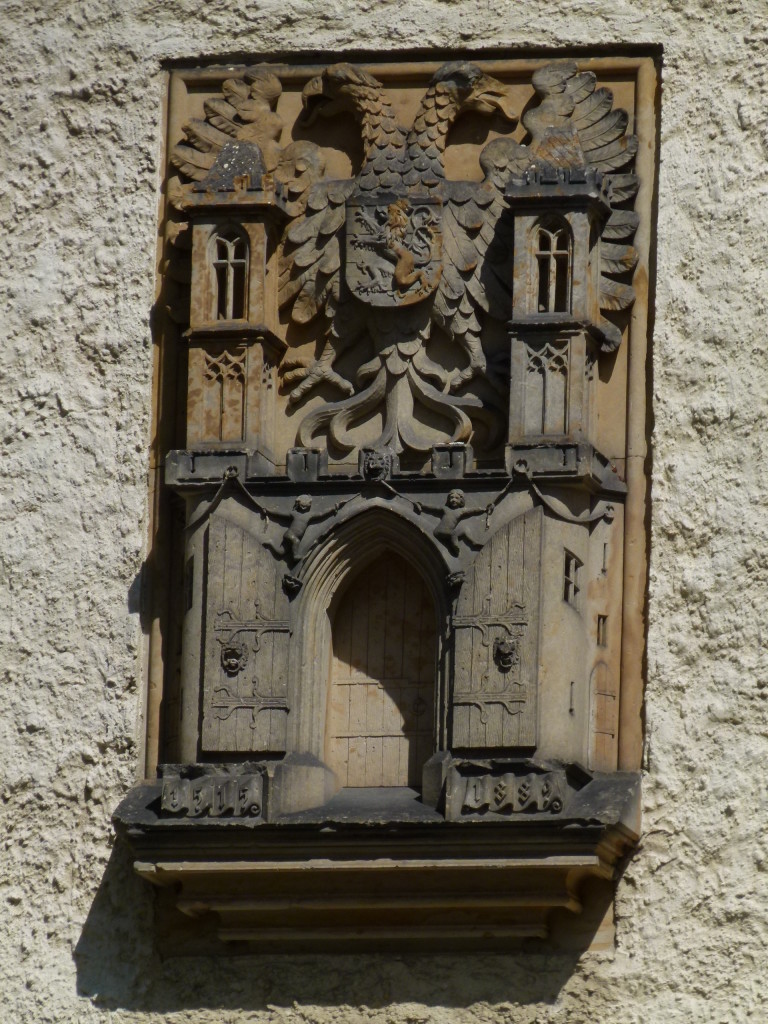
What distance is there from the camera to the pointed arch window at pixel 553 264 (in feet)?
38.7

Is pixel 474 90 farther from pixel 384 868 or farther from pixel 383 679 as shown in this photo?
pixel 384 868

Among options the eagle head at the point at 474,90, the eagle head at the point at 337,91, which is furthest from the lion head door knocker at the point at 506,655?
the eagle head at the point at 337,91

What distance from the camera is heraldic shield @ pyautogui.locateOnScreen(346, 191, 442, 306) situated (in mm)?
12078

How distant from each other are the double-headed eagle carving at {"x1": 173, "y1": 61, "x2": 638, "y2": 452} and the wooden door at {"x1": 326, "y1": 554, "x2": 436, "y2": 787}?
21.0 inches

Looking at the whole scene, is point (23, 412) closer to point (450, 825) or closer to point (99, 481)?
point (99, 481)

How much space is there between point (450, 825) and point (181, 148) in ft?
9.67

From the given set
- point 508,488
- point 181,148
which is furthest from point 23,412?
point 508,488

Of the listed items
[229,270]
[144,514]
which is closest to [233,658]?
[144,514]

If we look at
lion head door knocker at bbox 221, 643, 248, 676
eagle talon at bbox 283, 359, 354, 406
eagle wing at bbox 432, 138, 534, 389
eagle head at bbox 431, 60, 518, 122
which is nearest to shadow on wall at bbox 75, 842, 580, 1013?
lion head door knocker at bbox 221, 643, 248, 676

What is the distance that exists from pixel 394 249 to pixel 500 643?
163 cm

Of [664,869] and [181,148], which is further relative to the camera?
[181,148]

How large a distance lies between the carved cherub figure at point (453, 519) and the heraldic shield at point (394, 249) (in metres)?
0.86

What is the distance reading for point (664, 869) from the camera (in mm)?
11406

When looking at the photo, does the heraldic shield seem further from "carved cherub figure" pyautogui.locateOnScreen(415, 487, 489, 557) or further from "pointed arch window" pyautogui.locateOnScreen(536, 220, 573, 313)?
"carved cherub figure" pyautogui.locateOnScreen(415, 487, 489, 557)
